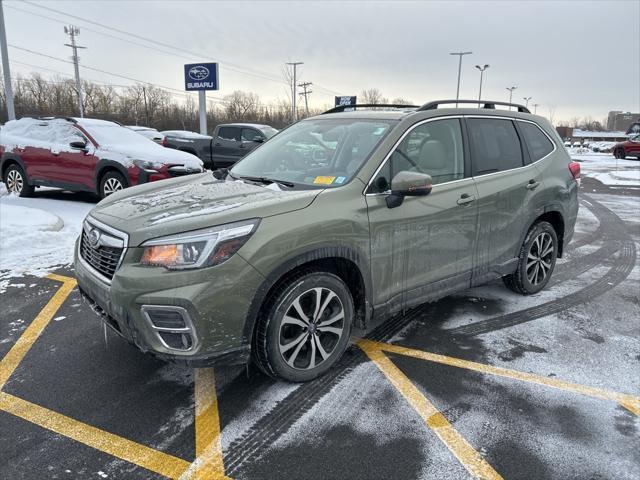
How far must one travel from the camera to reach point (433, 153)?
3781 mm

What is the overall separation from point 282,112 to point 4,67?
211 ft

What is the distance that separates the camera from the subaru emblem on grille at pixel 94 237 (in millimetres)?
3024

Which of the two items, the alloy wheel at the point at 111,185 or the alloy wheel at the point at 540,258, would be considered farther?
the alloy wheel at the point at 111,185

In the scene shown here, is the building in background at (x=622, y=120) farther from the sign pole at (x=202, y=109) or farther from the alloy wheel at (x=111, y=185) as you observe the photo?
the alloy wheel at (x=111, y=185)

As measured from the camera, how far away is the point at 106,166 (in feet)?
29.2

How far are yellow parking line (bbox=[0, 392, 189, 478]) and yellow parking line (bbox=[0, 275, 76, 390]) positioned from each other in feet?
1.15

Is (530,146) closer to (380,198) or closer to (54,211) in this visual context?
(380,198)

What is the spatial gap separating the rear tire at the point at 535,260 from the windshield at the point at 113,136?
7640mm

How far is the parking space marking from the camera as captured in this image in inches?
Answer: 95.7

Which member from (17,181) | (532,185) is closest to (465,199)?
(532,185)

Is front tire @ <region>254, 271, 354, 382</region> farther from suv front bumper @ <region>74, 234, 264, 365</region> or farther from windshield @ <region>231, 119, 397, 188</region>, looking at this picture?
windshield @ <region>231, 119, 397, 188</region>

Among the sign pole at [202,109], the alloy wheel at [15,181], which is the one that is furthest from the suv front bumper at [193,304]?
the sign pole at [202,109]

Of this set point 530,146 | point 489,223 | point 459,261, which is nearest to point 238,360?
point 459,261

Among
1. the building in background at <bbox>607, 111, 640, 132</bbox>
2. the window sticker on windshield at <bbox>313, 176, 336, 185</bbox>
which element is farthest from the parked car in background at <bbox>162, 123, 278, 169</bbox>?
the building in background at <bbox>607, 111, 640, 132</bbox>
